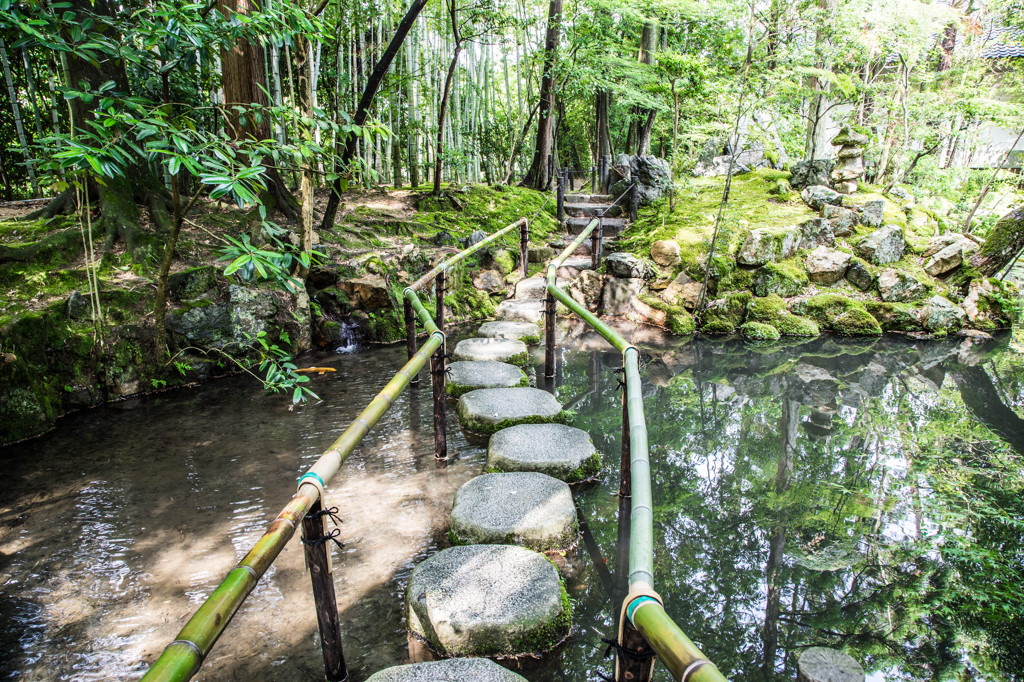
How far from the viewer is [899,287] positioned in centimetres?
722

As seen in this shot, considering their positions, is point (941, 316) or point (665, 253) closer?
point (941, 316)

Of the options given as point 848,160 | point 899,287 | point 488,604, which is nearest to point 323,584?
point 488,604

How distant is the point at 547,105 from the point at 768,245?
6.44 metres

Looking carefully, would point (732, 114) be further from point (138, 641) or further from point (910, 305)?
point (138, 641)

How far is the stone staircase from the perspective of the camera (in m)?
1.91

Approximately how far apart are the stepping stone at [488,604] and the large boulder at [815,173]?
887 cm

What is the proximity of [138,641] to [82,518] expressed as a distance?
4.45ft

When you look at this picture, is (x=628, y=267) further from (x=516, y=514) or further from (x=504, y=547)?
(x=504, y=547)

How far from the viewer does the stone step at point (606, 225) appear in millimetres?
9461

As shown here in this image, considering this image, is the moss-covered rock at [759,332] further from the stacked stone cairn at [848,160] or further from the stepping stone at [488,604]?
the stepping stone at [488,604]

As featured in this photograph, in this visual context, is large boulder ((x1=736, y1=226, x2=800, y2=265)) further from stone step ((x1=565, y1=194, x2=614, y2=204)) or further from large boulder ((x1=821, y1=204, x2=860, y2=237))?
stone step ((x1=565, y1=194, x2=614, y2=204))

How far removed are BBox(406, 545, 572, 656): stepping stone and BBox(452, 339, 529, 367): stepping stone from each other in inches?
108

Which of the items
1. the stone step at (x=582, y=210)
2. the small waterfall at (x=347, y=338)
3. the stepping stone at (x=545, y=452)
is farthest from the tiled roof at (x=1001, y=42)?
the small waterfall at (x=347, y=338)

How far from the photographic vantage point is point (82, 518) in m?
3.07
